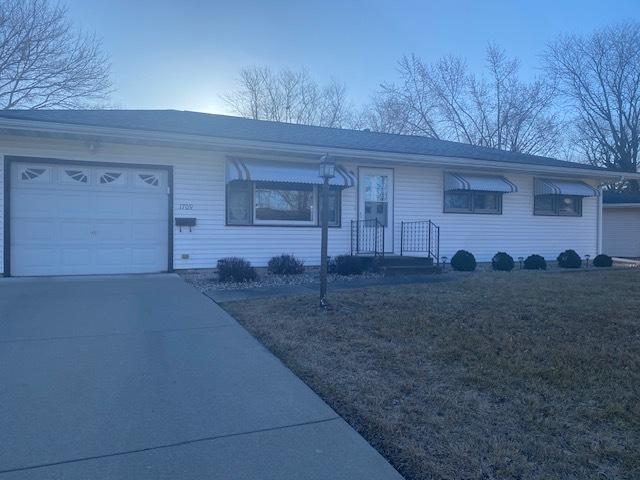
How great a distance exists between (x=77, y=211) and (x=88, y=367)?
656 centimetres

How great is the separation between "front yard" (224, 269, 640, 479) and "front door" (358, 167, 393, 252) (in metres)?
4.93

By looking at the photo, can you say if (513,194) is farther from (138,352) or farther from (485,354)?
(138,352)

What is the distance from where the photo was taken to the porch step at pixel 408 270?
11.4m

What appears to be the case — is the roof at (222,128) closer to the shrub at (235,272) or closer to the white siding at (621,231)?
the shrub at (235,272)

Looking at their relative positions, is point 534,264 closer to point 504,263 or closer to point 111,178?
point 504,263

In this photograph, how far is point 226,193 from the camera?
11383mm

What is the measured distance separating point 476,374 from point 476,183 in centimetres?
979

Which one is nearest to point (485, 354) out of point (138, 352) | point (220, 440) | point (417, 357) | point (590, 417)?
point (417, 357)

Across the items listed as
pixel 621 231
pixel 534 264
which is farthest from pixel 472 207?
pixel 621 231

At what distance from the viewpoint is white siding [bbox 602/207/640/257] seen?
20984 mm

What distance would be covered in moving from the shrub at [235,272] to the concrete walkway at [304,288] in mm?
823

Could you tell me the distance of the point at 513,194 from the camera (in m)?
14.6

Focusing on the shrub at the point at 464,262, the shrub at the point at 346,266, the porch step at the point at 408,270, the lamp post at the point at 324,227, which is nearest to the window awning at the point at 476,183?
the shrub at the point at 464,262

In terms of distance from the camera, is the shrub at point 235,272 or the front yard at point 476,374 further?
the shrub at point 235,272
